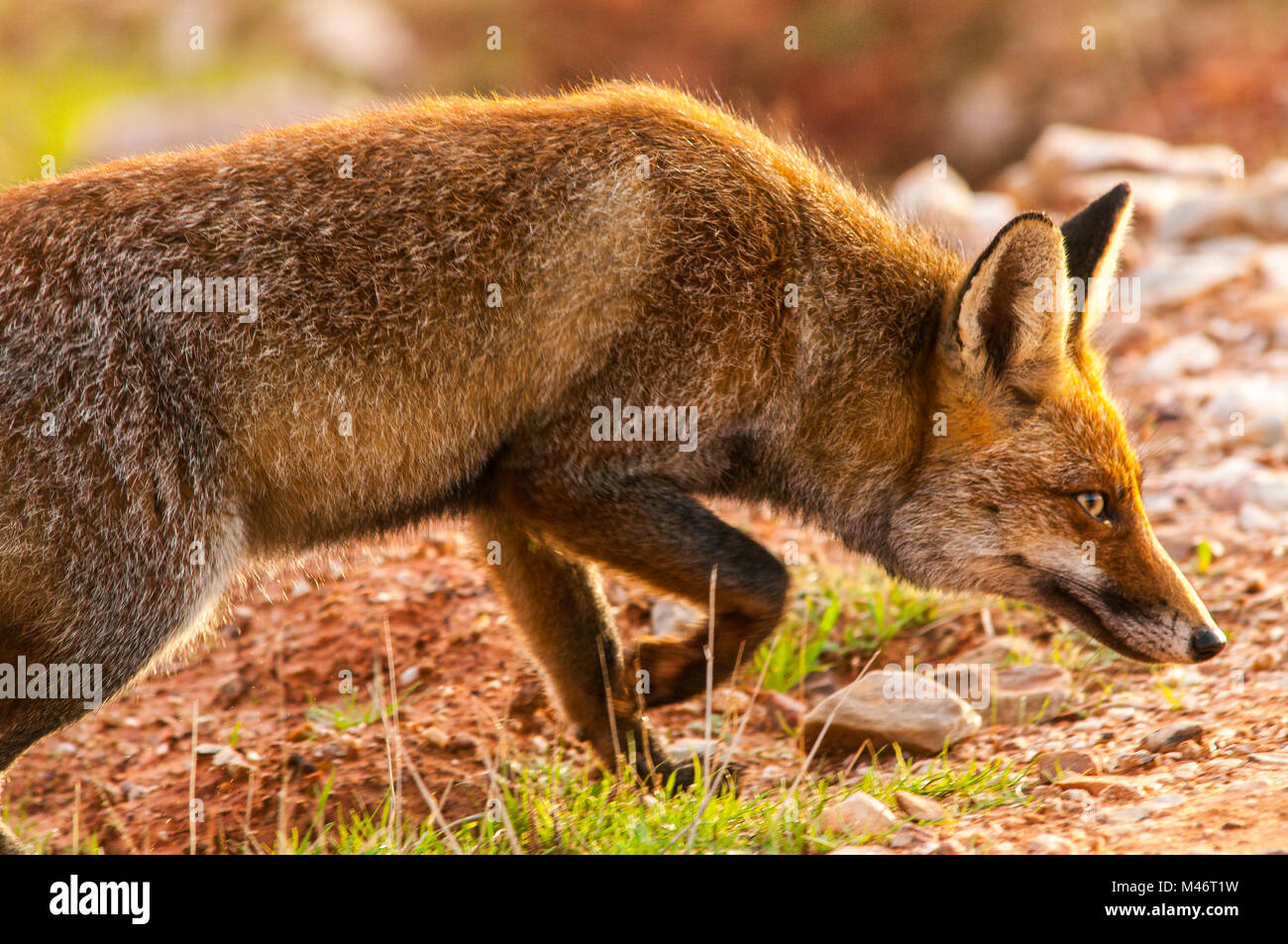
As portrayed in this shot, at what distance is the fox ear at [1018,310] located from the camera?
4.67 m

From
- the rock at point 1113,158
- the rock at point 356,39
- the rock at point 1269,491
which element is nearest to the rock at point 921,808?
the rock at point 1269,491

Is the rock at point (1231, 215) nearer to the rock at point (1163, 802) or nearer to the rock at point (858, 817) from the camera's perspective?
the rock at point (1163, 802)

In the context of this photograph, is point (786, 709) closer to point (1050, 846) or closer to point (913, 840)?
point (913, 840)

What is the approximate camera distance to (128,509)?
436 centimetres

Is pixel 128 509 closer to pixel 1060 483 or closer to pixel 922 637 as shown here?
pixel 1060 483

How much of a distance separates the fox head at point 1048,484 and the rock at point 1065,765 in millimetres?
493

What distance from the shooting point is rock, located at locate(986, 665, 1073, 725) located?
18.8 ft

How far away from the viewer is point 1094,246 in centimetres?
523

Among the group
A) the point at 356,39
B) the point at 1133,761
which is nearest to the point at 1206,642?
the point at 1133,761

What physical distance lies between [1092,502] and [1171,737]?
1023mm

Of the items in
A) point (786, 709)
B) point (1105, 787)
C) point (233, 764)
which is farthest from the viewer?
point (786, 709)

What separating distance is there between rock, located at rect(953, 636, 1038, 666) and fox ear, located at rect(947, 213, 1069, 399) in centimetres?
165

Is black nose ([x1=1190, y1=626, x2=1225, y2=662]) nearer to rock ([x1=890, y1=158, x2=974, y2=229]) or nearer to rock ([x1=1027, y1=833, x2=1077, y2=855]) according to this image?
rock ([x1=1027, y1=833, x2=1077, y2=855])
